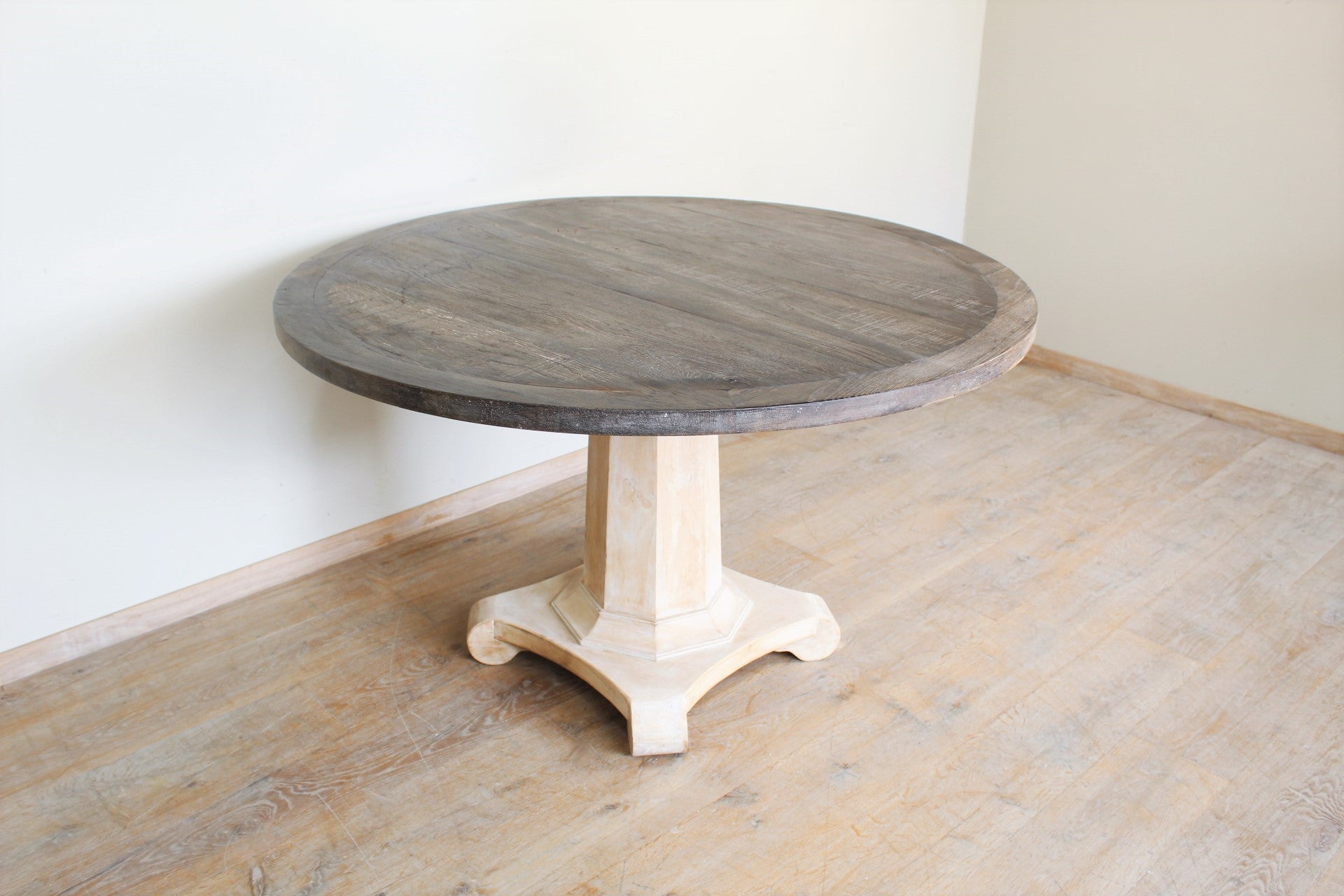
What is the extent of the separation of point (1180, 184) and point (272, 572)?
8.16 ft

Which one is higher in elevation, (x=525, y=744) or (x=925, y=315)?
(x=925, y=315)

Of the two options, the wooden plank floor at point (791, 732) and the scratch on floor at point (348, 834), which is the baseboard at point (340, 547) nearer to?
the wooden plank floor at point (791, 732)

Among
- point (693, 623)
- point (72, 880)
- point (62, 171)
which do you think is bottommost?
point (72, 880)

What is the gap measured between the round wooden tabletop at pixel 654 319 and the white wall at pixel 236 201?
0.23 m

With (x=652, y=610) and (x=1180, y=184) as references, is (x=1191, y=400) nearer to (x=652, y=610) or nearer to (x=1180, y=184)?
(x=1180, y=184)

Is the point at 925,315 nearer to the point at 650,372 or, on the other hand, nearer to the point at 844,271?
the point at 844,271

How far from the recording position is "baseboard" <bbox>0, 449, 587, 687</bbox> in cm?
189

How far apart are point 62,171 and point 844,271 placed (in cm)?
124

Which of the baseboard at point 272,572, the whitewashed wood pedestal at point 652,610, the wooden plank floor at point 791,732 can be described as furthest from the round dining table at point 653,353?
the baseboard at point 272,572

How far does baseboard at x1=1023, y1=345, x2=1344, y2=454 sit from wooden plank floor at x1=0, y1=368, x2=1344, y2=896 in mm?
404

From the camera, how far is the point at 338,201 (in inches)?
79.6

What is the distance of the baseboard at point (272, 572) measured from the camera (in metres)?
1.89

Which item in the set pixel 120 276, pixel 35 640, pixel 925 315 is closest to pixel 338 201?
pixel 120 276

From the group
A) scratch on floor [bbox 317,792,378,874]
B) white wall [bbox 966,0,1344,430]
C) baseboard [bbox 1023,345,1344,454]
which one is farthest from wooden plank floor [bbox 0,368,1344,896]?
white wall [bbox 966,0,1344,430]
